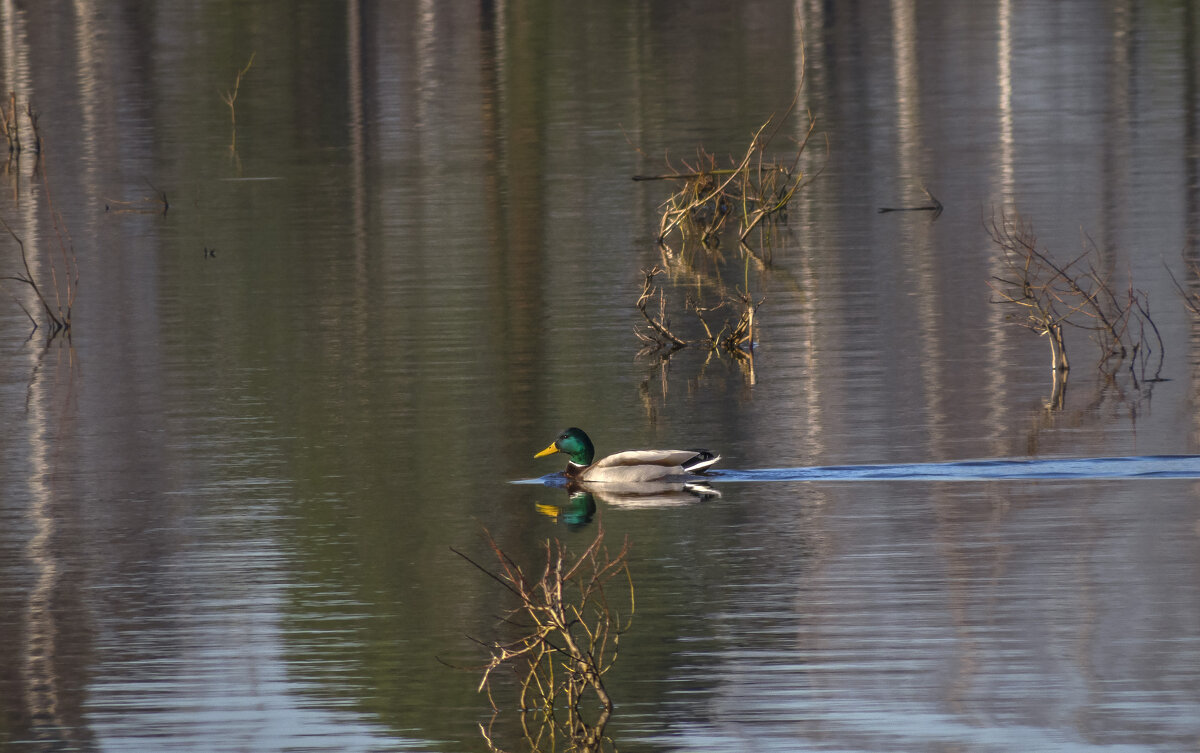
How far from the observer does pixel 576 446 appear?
1655 cm

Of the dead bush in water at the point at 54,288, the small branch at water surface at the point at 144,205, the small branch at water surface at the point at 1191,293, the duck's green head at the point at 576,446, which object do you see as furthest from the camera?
the small branch at water surface at the point at 144,205

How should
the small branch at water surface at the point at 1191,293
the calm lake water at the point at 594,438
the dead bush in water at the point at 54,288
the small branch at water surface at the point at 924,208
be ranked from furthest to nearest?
the small branch at water surface at the point at 924,208
the dead bush in water at the point at 54,288
the small branch at water surface at the point at 1191,293
the calm lake water at the point at 594,438

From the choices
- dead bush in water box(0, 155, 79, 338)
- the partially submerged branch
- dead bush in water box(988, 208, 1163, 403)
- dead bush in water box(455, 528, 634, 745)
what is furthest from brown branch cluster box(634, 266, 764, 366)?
dead bush in water box(455, 528, 634, 745)

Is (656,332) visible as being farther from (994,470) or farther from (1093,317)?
(994,470)

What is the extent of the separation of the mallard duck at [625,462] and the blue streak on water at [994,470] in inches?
13.5

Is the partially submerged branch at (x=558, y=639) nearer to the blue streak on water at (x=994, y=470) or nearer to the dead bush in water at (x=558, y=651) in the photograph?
the dead bush in water at (x=558, y=651)

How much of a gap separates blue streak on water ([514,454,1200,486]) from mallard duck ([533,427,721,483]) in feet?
1.12

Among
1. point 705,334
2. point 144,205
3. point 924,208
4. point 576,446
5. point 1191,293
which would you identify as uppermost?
point 144,205

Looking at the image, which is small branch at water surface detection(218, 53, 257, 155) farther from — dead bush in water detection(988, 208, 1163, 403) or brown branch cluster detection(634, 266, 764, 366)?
dead bush in water detection(988, 208, 1163, 403)

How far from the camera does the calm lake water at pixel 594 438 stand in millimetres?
11445

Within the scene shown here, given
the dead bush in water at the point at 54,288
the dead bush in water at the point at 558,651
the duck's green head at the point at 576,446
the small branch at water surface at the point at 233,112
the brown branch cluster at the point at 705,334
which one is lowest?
the dead bush in water at the point at 558,651

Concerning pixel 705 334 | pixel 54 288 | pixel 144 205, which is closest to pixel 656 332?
pixel 705 334

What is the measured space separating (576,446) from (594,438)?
1.82m

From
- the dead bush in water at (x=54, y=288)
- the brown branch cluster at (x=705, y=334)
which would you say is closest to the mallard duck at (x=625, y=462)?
the brown branch cluster at (x=705, y=334)
